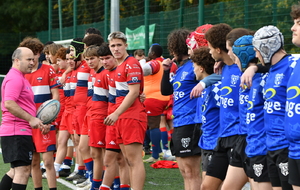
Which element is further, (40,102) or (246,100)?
(40,102)

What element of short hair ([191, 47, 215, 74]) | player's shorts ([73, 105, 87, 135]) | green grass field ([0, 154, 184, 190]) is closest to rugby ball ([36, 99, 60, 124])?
player's shorts ([73, 105, 87, 135])

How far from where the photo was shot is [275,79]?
12.5 ft

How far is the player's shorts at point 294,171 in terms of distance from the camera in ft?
11.3

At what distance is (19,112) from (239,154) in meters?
2.58

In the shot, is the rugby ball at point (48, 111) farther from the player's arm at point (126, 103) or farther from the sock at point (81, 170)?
the sock at point (81, 170)

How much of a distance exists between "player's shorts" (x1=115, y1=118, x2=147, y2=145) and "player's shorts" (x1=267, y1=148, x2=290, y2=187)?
91.7 inches

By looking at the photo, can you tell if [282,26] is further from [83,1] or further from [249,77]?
[83,1]

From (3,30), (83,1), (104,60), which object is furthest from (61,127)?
(3,30)

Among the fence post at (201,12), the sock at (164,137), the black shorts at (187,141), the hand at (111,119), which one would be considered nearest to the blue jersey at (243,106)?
the black shorts at (187,141)

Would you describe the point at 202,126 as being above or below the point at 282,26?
below

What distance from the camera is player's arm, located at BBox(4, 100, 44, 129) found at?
5.60 m

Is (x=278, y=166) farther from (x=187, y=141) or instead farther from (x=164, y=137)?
(x=164, y=137)

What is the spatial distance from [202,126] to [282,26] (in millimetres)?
4184

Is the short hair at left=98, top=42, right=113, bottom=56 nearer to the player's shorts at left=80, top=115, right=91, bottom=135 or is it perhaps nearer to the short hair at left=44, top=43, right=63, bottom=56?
the player's shorts at left=80, top=115, right=91, bottom=135
